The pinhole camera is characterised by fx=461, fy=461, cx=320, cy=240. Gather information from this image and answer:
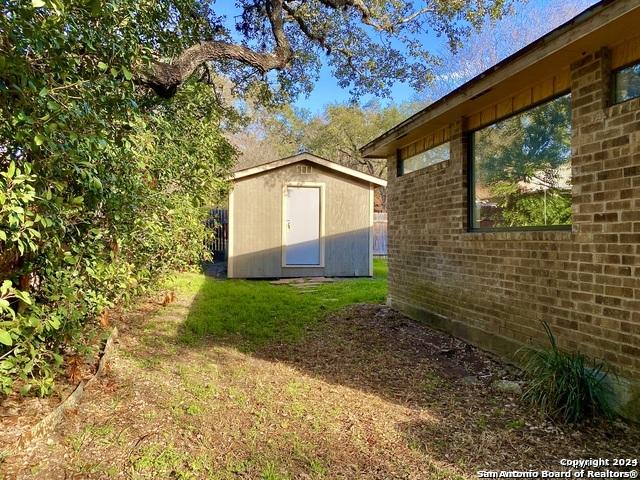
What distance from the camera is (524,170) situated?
482cm

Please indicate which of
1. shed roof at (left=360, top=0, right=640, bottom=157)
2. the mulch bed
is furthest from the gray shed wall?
shed roof at (left=360, top=0, right=640, bottom=157)

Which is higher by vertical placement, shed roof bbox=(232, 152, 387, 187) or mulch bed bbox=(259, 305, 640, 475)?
shed roof bbox=(232, 152, 387, 187)

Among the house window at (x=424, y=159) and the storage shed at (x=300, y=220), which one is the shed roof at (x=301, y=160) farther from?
the house window at (x=424, y=159)

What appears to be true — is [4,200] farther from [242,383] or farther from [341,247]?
[341,247]

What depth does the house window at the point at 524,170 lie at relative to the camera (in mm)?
4234

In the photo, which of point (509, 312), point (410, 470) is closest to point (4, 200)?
point (410, 470)

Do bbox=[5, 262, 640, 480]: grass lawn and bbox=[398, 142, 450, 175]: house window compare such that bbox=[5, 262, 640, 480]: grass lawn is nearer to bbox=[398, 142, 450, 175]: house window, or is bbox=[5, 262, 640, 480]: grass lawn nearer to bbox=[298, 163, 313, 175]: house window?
bbox=[398, 142, 450, 175]: house window

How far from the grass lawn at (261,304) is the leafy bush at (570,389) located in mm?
3233

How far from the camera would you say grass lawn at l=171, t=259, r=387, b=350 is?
21.0 ft

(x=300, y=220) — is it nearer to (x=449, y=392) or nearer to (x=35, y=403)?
(x=449, y=392)

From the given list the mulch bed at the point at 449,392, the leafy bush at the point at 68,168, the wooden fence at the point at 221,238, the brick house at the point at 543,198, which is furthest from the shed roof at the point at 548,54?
the wooden fence at the point at 221,238

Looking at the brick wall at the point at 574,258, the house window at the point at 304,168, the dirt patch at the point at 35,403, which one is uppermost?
the house window at the point at 304,168

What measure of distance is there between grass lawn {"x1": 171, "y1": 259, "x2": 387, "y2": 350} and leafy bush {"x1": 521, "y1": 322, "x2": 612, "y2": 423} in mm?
3233

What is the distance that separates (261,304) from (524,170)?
17.0 feet
